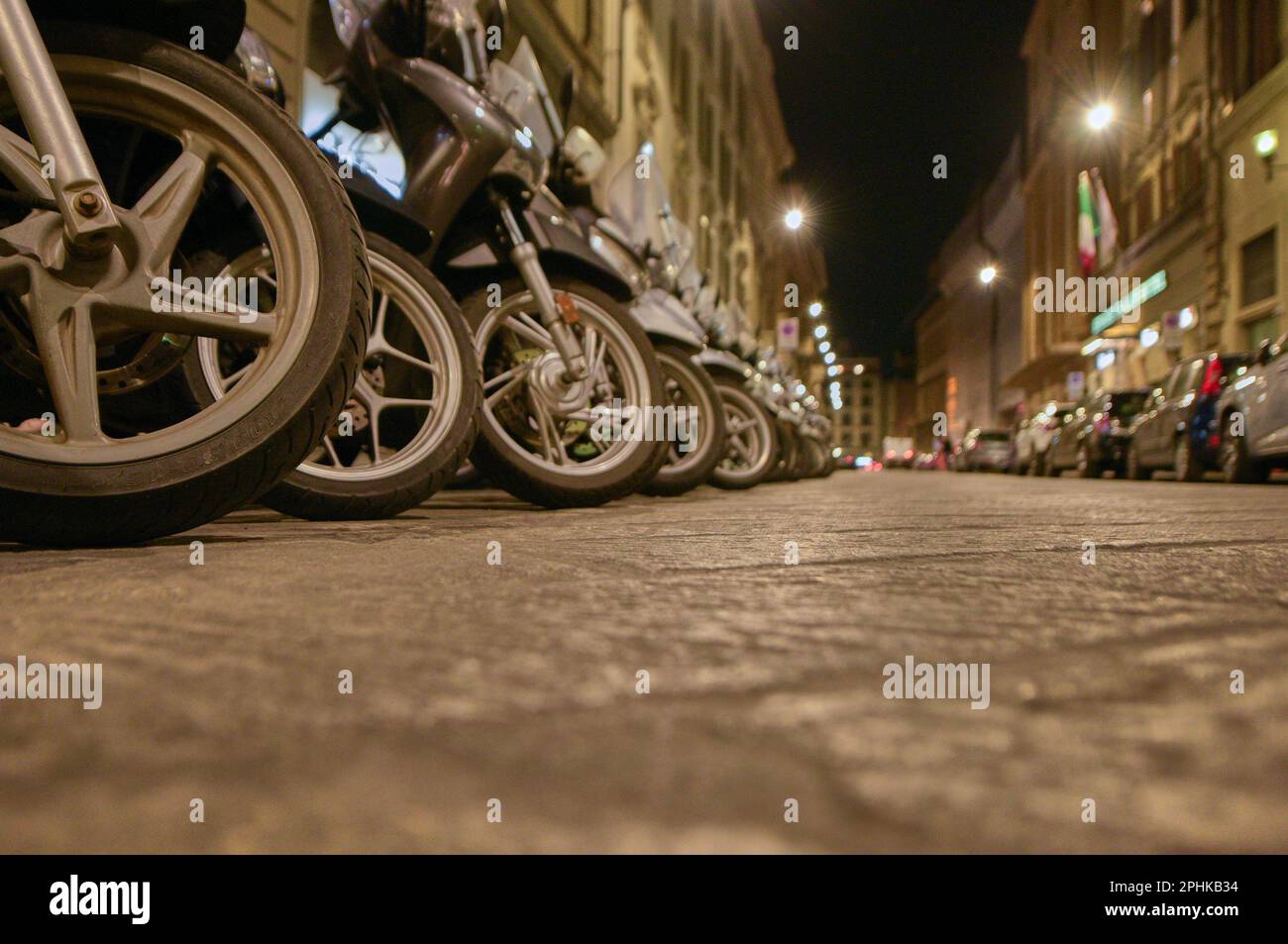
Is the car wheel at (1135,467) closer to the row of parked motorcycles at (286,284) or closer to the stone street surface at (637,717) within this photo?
the row of parked motorcycles at (286,284)

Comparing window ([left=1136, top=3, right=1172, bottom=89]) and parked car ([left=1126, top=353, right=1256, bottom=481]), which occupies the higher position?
window ([left=1136, top=3, right=1172, bottom=89])

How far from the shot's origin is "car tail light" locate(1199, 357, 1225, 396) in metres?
7.69

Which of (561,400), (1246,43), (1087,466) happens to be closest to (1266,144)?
(1246,43)

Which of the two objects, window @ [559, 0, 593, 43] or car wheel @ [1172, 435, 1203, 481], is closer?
car wheel @ [1172, 435, 1203, 481]

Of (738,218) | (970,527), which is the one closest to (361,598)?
(970,527)

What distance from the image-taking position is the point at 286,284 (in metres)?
1.53

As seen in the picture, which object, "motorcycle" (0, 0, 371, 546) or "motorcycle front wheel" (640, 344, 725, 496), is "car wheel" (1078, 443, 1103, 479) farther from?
"motorcycle" (0, 0, 371, 546)

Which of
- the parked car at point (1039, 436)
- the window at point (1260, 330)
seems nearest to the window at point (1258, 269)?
the window at point (1260, 330)

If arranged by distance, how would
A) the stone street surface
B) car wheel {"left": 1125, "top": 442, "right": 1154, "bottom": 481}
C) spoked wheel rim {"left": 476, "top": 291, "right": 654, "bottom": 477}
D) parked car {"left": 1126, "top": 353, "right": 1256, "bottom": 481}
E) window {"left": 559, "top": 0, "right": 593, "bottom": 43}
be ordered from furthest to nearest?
window {"left": 559, "top": 0, "right": 593, "bottom": 43} < car wheel {"left": 1125, "top": 442, "right": 1154, "bottom": 481} < parked car {"left": 1126, "top": 353, "right": 1256, "bottom": 481} < spoked wheel rim {"left": 476, "top": 291, "right": 654, "bottom": 477} < the stone street surface

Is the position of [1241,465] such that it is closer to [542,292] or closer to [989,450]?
[542,292]

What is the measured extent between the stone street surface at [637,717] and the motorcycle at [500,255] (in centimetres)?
159

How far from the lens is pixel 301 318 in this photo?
150 cm

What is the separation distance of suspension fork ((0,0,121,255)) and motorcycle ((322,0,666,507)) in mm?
1034

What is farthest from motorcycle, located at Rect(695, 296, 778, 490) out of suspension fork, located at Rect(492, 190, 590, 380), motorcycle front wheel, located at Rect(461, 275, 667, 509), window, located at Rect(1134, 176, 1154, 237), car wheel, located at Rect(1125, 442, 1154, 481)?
window, located at Rect(1134, 176, 1154, 237)
